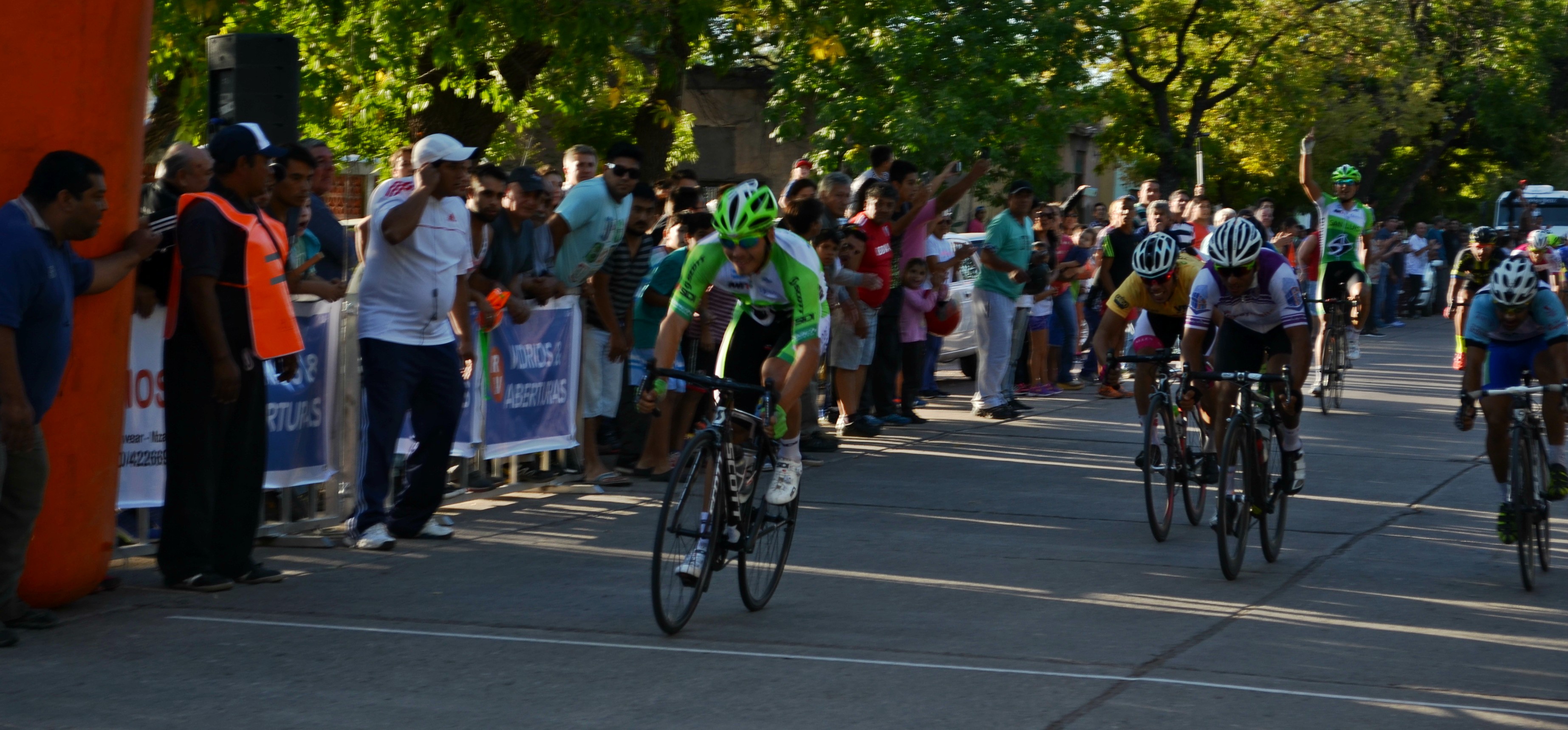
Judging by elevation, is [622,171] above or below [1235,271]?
above

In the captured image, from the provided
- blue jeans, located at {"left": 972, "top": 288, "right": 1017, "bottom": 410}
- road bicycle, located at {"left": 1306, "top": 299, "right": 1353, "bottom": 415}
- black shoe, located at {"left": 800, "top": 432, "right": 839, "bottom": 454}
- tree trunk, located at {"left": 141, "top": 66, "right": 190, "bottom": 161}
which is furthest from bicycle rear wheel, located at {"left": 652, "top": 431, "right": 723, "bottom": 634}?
tree trunk, located at {"left": 141, "top": 66, "right": 190, "bottom": 161}

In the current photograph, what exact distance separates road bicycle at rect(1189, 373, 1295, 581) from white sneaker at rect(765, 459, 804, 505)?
2.15 metres

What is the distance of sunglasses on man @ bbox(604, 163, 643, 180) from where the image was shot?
423 inches

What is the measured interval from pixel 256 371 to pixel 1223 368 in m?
5.32

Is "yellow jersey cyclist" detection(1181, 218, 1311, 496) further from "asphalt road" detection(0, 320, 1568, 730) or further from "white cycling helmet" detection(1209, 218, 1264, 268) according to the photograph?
"asphalt road" detection(0, 320, 1568, 730)

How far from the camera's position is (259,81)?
30.9ft

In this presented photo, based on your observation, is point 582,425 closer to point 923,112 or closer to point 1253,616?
point 1253,616

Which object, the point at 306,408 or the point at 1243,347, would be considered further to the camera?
the point at 1243,347

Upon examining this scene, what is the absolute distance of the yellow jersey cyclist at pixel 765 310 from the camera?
7.06m

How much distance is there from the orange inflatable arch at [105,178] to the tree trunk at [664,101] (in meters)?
5.99

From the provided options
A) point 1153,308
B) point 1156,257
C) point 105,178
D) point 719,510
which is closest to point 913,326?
point 1153,308

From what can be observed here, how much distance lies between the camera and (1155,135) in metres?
35.5

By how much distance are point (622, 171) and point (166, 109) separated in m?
11.0

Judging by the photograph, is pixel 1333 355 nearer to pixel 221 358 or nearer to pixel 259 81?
pixel 259 81
